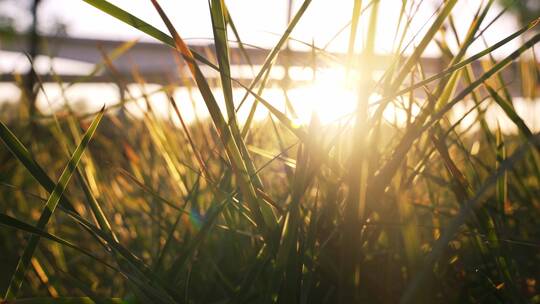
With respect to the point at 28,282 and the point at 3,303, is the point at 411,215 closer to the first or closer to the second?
the point at 3,303

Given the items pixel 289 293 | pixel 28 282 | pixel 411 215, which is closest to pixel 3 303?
pixel 289 293

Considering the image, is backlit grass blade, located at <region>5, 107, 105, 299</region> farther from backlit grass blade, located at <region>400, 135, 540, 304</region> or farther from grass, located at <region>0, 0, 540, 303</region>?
backlit grass blade, located at <region>400, 135, 540, 304</region>

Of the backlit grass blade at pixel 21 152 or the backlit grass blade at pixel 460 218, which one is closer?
the backlit grass blade at pixel 460 218

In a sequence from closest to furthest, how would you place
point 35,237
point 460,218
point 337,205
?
point 460,218 < point 35,237 < point 337,205

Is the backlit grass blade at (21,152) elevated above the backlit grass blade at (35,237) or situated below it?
above

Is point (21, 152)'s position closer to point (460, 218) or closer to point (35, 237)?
point (35, 237)

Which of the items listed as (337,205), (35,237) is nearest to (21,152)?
(35,237)

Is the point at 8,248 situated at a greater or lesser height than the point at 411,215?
lesser

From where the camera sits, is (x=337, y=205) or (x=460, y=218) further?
(x=337, y=205)

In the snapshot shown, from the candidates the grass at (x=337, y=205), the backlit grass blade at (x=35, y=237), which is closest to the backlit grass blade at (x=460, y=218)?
the grass at (x=337, y=205)

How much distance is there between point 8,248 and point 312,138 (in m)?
0.75

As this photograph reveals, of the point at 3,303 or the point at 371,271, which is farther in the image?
the point at 371,271

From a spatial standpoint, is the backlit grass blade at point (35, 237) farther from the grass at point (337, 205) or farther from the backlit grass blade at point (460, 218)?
the backlit grass blade at point (460, 218)

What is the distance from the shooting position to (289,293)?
0.38m
